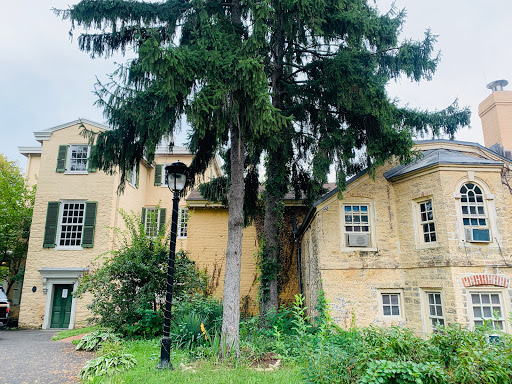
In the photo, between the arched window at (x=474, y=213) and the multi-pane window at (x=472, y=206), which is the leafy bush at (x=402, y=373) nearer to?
the arched window at (x=474, y=213)

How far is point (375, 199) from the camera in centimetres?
1177

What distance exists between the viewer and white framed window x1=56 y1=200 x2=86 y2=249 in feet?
54.0

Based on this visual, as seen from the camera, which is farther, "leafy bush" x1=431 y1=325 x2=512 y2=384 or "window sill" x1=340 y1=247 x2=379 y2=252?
"window sill" x1=340 y1=247 x2=379 y2=252

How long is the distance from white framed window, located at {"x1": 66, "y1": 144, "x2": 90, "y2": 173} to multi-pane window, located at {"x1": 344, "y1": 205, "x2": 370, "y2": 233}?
41.2 feet

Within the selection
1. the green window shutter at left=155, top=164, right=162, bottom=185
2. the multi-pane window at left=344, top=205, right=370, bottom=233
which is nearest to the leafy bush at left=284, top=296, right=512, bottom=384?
the multi-pane window at left=344, top=205, right=370, bottom=233

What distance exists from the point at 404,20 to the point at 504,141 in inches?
394

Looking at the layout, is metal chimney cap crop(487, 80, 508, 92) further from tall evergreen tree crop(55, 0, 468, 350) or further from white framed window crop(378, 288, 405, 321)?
white framed window crop(378, 288, 405, 321)

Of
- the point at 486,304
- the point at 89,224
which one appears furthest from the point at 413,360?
the point at 89,224

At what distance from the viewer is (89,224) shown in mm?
16469

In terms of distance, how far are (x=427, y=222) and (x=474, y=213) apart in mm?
1299

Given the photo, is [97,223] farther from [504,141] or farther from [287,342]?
[504,141]

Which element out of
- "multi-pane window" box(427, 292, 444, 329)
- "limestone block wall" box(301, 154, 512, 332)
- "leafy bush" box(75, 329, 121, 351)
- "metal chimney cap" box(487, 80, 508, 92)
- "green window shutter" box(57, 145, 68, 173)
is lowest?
"leafy bush" box(75, 329, 121, 351)

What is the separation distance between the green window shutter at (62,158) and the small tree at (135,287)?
7804 mm

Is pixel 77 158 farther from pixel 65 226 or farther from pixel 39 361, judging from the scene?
pixel 39 361
